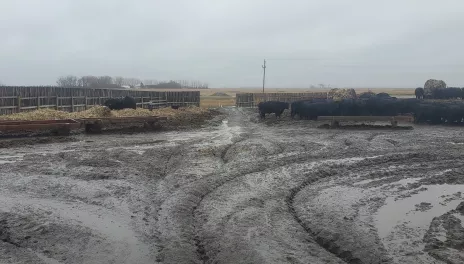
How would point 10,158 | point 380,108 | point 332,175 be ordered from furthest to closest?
point 380,108 → point 10,158 → point 332,175

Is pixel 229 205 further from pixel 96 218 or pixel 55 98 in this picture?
pixel 55 98

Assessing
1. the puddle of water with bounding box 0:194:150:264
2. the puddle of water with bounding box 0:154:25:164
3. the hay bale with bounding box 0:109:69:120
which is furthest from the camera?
the hay bale with bounding box 0:109:69:120

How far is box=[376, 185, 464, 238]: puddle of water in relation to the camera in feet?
21.0

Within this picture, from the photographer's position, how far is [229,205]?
7250 millimetres

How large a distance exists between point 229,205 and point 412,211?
321 centimetres

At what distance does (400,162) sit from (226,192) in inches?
242

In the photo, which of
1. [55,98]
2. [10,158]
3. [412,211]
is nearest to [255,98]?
[55,98]

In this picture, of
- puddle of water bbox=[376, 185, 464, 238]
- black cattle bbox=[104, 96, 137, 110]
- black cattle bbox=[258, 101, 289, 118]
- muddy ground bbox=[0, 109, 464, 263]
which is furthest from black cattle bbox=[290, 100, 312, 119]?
puddle of water bbox=[376, 185, 464, 238]

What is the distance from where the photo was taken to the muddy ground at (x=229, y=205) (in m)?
5.19

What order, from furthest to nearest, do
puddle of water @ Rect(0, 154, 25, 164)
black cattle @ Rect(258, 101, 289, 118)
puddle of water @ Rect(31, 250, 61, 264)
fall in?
black cattle @ Rect(258, 101, 289, 118)
puddle of water @ Rect(0, 154, 25, 164)
puddle of water @ Rect(31, 250, 61, 264)

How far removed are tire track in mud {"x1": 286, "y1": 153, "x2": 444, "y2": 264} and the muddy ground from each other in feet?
0.08

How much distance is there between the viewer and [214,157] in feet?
39.9

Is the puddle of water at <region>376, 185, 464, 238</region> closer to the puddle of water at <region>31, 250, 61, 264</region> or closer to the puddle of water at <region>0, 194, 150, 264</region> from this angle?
the puddle of water at <region>0, 194, 150, 264</region>

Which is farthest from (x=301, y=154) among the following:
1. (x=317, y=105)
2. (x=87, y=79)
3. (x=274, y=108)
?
(x=87, y=79)
